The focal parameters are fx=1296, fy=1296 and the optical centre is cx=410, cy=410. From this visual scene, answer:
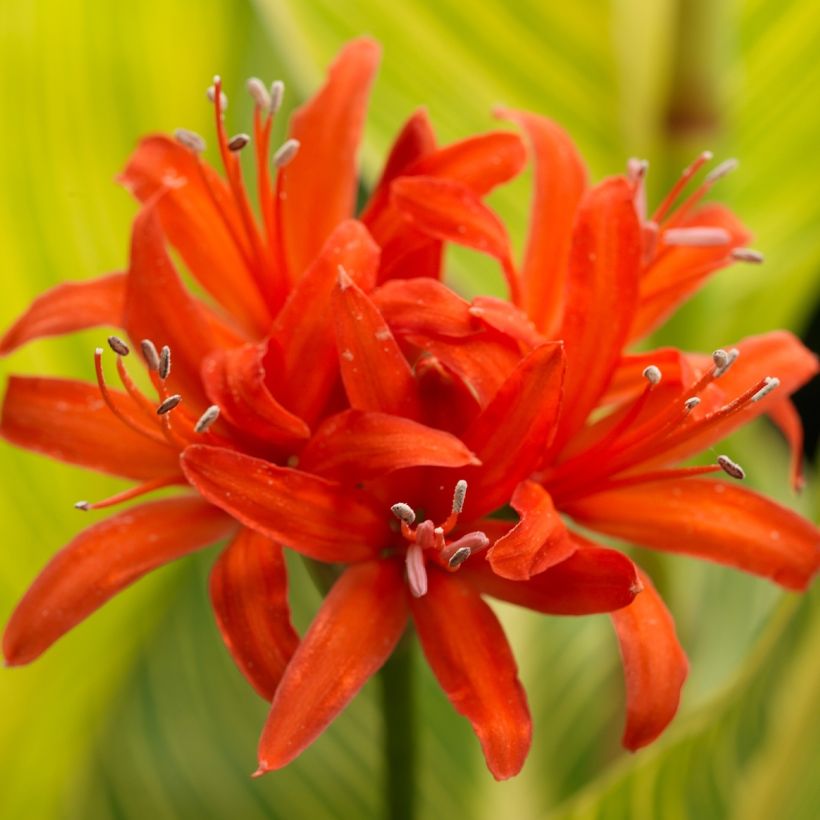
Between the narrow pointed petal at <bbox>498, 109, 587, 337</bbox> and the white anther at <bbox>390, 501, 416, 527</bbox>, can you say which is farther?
the narrow pointed petal at <bbox>498, 109, 587, 337</bbox>

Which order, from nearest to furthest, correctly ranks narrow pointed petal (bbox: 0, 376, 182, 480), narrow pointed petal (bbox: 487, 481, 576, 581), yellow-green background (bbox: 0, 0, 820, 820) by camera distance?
narrow pointed petal (bbox: 487, 481, 576, 581), narrow pointed petal (bbox: 0, 376, 182, 480), yellow-green background (bbox: 0, 0, 820, 820)

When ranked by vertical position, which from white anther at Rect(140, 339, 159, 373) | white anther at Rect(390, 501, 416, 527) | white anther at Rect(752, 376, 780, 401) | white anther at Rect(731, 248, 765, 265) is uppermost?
white anther at Rect(731, 248, 765, 265)

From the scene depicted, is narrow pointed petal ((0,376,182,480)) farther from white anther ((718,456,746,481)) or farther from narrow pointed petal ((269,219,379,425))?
white anther ((718,456,746,481))

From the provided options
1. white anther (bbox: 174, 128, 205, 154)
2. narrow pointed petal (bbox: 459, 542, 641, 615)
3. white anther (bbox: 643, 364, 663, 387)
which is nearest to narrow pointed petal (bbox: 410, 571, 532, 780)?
narrow pointed petal (bbox: 459, 542, 641, 615)

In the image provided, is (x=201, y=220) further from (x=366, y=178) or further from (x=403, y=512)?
(x=366, y=178)

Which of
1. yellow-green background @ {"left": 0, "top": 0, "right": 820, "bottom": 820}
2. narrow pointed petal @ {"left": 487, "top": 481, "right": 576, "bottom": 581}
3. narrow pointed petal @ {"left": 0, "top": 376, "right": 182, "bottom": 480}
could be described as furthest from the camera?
yellow-green background @ {"left": 0, "top": 0, "right": 820, "bottom": 820}

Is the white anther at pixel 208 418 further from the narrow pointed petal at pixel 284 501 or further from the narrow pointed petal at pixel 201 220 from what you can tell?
the narrow pointed petal at pixel 201 220

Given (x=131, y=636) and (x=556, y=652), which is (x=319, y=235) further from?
(x=556, y=652)

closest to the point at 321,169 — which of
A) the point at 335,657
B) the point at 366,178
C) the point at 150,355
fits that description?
the point at 150,355
